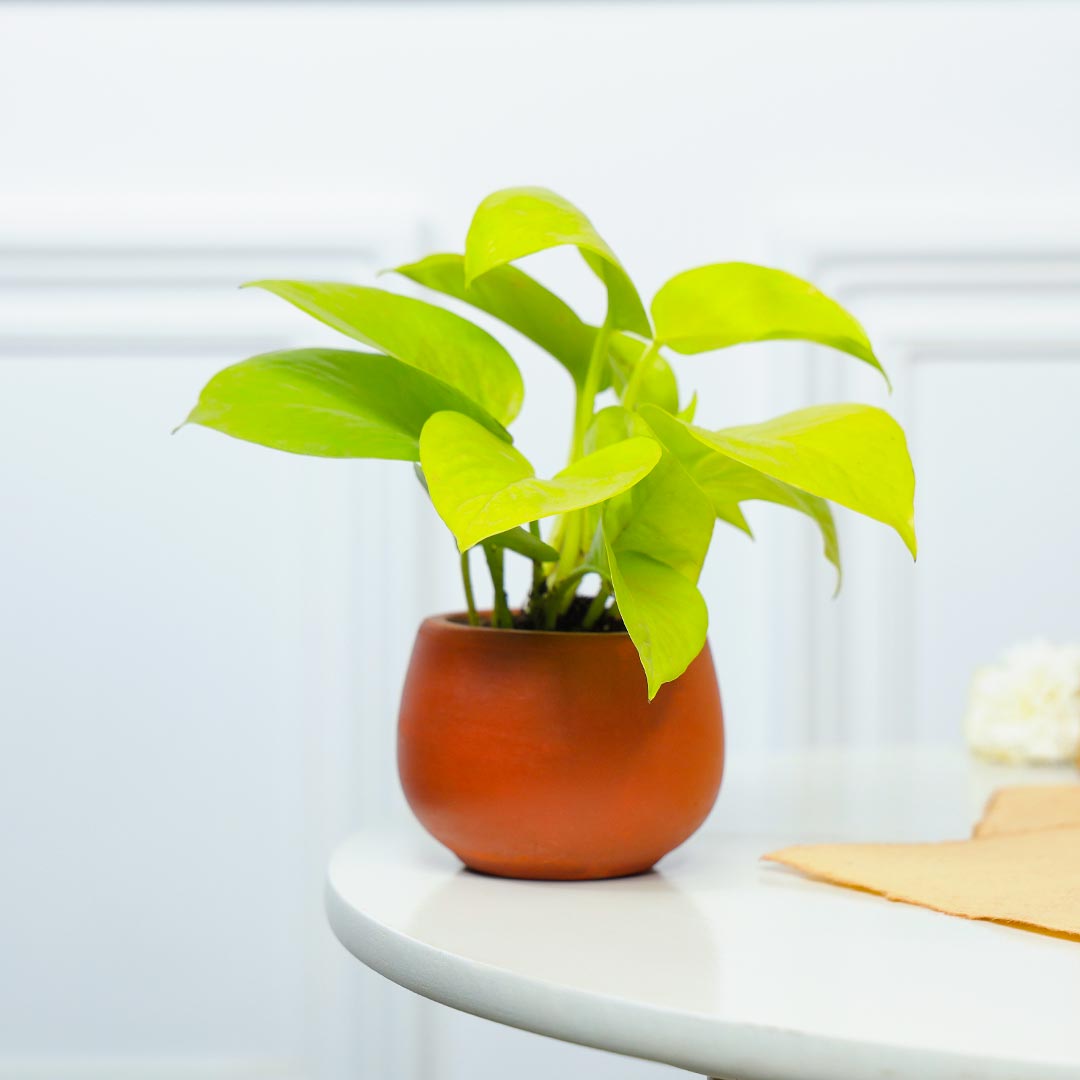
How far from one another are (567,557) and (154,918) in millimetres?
941

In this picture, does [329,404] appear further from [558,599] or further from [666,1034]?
[666,1034]

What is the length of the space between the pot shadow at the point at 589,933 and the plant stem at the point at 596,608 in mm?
114

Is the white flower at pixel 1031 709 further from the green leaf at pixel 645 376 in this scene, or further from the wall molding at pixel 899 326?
the green leaf at pixel 645 376

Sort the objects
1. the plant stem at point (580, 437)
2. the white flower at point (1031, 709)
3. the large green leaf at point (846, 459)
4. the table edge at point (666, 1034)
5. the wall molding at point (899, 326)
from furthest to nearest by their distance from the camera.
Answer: the wall molding at point (899, 326), the white flower at point (1031, 709), the plant stem at point (580, 437), the large green leaf at point (846, 459), the table edge at point (666, 1034)

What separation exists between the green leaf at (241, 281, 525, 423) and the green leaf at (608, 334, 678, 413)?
0.19 ft

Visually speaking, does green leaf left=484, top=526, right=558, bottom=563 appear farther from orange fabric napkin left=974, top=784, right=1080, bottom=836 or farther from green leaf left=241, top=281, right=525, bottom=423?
orange fabric napkin left=974, top=784, right=1080, bottom=836

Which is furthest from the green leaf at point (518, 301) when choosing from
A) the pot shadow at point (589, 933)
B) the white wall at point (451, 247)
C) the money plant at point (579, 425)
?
the white wall at point (451, 247)

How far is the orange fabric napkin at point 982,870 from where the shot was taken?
51cm

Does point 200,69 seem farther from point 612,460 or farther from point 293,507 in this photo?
point 612,460

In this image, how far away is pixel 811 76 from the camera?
4.25ft

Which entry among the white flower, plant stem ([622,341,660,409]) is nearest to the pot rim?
plant stem ([622,341,660,409])

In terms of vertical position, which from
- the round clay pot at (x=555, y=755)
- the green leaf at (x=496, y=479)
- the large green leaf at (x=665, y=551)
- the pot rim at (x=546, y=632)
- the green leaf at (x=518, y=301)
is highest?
the green leaf at (x=518, y=301)

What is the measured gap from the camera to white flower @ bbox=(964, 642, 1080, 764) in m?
0.93

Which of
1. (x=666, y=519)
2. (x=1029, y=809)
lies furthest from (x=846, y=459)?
(x=1029, y=809)
